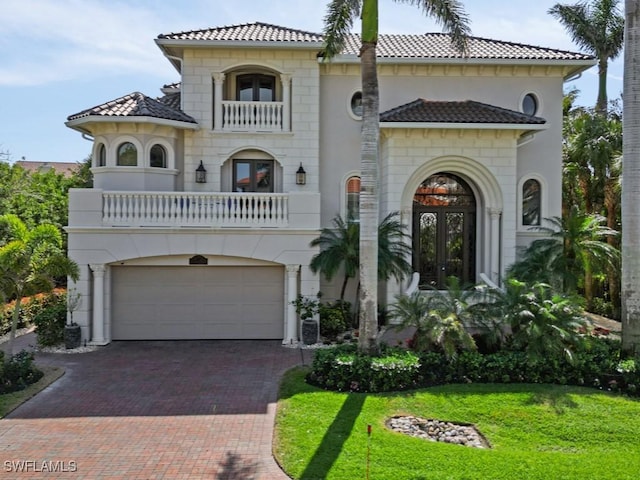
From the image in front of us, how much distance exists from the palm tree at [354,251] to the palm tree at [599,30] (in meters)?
15.1

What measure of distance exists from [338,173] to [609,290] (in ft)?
41.5

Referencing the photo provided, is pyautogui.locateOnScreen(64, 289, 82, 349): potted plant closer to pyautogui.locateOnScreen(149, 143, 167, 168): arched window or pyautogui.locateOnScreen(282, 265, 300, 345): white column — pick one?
pyautogui.locateOnScreen(149, 143, 167, 168): arched window

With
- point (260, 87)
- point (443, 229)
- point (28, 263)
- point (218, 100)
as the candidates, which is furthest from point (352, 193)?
point (28, 263)

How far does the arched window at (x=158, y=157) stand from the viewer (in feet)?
57.4

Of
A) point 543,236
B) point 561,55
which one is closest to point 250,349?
point 543,236

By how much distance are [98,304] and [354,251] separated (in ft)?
25.1

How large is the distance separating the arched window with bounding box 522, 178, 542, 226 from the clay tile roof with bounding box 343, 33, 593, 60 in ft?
14.6

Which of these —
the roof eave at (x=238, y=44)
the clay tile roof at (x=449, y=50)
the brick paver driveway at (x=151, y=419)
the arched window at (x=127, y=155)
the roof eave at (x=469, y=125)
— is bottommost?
the brick paver driveway at (x=151, y=419)

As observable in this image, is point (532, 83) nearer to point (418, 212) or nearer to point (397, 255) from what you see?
point (418, 212)

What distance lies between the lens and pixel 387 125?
16.9 metres

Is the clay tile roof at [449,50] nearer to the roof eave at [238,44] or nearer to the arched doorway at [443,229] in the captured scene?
the roof eave at [238,44]

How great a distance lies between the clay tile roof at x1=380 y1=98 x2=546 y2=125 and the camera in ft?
56.2

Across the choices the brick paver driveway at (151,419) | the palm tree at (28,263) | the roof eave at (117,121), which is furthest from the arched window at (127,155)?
the brick paver driveway at (151,419)

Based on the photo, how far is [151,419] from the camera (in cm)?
981
